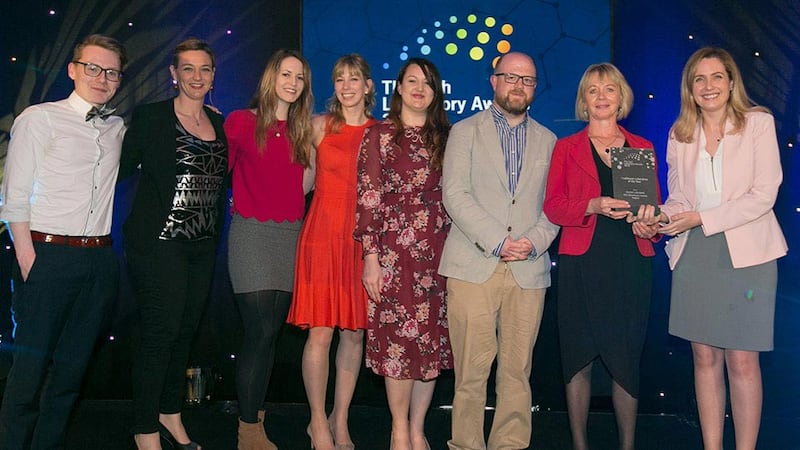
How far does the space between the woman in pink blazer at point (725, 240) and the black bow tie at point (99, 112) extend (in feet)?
7.60

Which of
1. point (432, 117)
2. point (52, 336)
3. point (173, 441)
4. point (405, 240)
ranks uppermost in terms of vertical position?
point (432, 117)

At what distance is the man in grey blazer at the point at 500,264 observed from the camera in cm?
365

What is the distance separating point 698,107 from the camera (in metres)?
3.79

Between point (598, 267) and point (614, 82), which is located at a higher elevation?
point (614, 82)

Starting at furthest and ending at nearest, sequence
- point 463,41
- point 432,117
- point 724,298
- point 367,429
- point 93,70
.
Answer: point 463,41, point 367,429, point 432,117, point 724,298, point 93,70

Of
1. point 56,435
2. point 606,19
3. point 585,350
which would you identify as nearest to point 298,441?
point 56,435

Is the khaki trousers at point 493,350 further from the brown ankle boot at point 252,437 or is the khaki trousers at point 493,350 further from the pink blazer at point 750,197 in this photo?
the brown ankle boot at point 252,437

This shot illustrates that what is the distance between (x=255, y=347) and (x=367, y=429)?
1092 millimetres

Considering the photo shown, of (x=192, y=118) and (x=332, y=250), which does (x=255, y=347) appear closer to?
(x=332, y=250)

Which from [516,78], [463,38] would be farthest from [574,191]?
[463,38]

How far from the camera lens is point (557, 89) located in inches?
198

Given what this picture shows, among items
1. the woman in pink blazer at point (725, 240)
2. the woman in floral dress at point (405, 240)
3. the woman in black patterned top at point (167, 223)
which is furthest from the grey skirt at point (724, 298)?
the woman in black patterned top at point (167, 223)

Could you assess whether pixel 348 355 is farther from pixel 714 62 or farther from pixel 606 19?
pixel 606 19

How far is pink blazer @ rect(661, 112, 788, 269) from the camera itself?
3537mm
